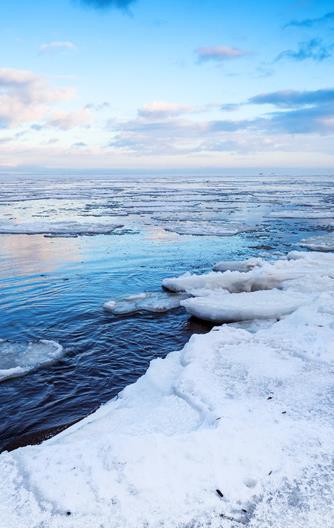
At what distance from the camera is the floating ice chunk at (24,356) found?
17.9 ft

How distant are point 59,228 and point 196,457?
14.6 metres

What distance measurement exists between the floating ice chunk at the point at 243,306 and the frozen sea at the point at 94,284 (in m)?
0.29

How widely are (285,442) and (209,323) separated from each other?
4.10 metres

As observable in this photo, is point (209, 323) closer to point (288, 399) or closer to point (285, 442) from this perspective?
point (288, 399)

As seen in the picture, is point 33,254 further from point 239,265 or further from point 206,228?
point 206,228

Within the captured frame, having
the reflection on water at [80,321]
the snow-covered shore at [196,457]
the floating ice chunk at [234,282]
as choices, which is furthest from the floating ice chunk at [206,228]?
the snow-covered shore at [196,457]

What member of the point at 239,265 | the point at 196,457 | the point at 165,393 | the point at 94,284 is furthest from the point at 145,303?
the point at 196,457

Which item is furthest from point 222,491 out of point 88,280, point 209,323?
point 88,280

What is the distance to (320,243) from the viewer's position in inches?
534

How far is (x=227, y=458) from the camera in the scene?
9.73 ft

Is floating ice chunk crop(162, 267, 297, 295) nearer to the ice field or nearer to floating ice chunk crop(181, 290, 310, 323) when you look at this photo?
the ice field

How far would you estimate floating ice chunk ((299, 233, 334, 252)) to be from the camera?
12805 mm

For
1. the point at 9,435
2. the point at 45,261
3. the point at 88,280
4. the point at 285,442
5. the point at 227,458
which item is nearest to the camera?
the point at 227,458

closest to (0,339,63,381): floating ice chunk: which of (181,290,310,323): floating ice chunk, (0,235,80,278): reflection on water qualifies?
(181,290,310,323): floating ice chunk
